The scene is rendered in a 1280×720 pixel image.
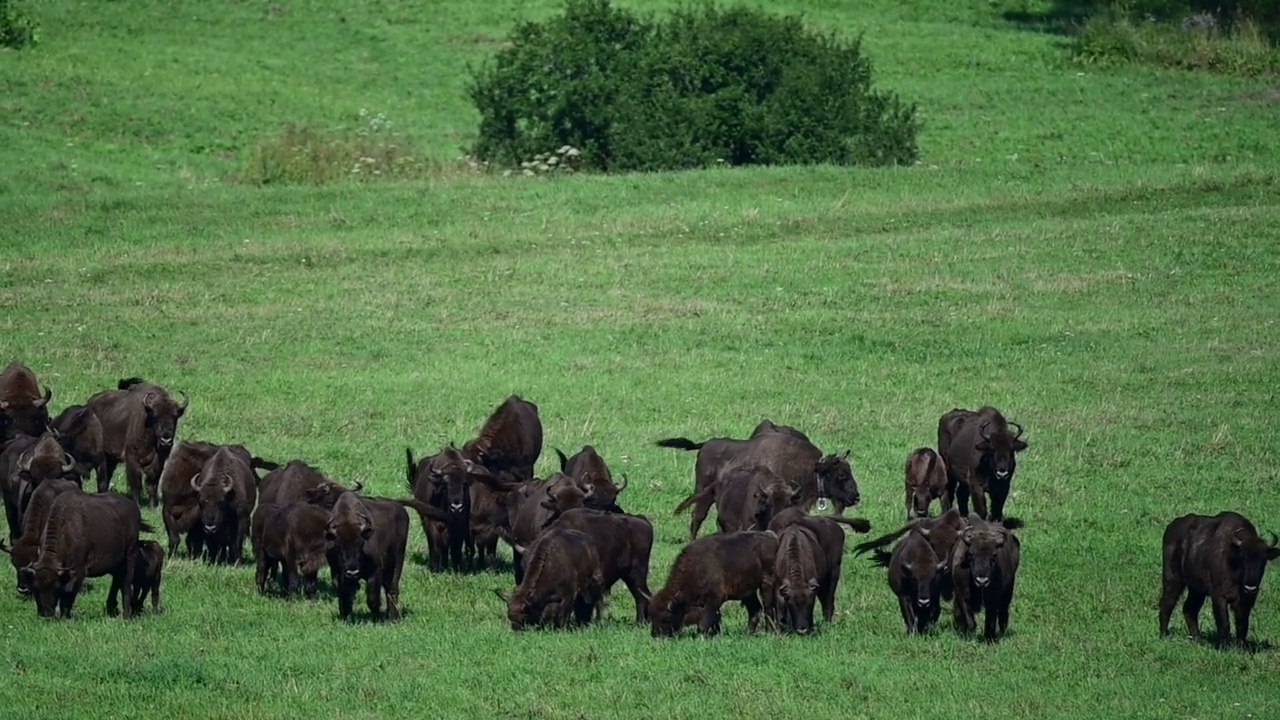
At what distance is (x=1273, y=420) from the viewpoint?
26.5 m

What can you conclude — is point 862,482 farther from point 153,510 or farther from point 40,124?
point 40,124

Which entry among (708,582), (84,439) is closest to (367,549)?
(708,582)

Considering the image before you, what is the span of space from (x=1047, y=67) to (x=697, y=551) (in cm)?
4580

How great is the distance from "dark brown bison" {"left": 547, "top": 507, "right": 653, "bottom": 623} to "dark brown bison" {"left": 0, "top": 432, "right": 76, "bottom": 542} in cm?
506

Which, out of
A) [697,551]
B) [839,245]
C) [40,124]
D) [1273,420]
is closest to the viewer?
[697,551]

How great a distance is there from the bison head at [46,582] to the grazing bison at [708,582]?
Result: 474 centimetres

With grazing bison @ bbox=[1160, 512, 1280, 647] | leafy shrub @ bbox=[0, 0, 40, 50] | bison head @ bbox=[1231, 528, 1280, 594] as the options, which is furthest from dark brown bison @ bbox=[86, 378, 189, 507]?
leafy shrub @ bbox=[0, 0, 40, 50]

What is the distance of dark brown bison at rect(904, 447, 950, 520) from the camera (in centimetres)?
2170

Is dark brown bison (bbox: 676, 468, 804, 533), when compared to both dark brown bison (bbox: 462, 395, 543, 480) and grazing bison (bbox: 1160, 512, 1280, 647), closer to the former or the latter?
dark brown bison (bbox: 462, 395, 543, 480)

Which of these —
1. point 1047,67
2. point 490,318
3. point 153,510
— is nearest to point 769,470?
point 153,510

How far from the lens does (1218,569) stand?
16.5 meters

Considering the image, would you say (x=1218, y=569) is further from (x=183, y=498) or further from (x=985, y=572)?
(x=183, y=498)

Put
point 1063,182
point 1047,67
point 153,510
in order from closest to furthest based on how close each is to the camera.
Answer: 1. point 153,510
2. point 1063,182
3. point 1047,67

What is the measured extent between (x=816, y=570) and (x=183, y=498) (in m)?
6.77
